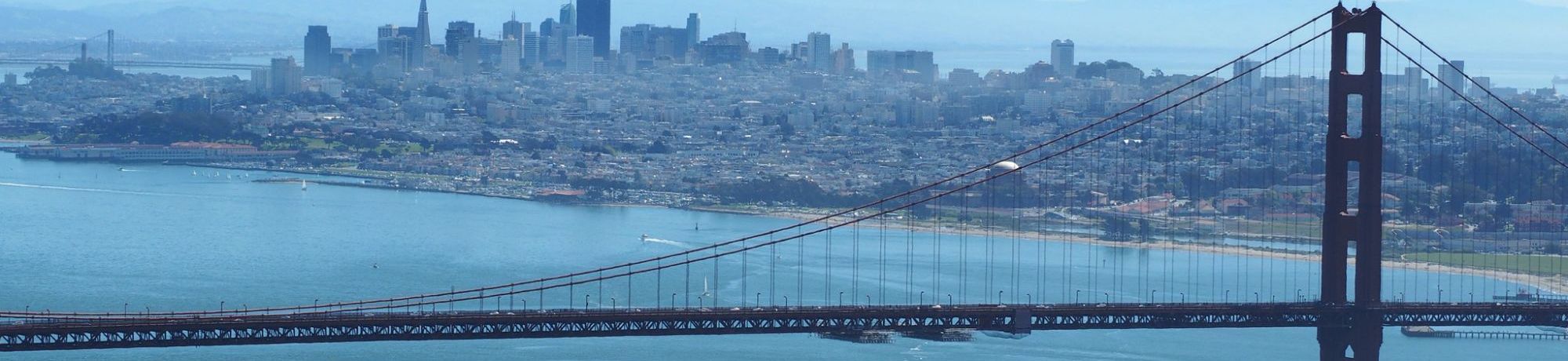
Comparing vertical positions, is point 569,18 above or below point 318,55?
above

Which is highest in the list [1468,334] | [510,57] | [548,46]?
[548,46]

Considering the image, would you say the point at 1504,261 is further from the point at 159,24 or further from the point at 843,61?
the point at 159,24

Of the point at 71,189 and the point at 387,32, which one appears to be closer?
the point at 71,189

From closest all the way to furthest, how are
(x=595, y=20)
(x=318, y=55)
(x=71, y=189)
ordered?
(x=71, y=189)
(x=318, y=55)
(x=595, y=20)

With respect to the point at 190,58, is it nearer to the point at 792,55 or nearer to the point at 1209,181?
the point at 792,55

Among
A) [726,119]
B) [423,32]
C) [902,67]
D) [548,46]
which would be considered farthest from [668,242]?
[423,32]

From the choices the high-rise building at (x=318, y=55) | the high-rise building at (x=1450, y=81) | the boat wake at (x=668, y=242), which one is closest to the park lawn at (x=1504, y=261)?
the boat wake at (x=668, y=242)

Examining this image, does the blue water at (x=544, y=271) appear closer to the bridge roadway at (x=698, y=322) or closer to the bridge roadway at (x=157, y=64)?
the bridge roadway at (x=698, y=322)

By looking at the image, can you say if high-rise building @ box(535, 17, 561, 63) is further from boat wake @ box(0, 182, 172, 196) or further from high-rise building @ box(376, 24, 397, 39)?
boat wake @ box(0, 182, 172, 196)

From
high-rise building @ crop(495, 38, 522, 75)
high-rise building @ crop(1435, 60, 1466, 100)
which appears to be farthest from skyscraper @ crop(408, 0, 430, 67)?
high-rise building @ crop(1435, 60, 1466, 100)
